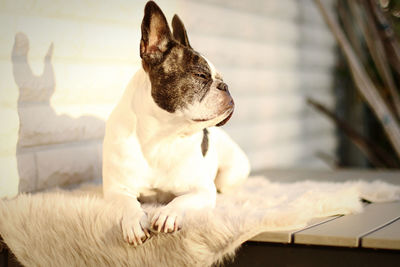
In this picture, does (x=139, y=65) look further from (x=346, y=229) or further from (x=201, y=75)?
(x=346, y=229)

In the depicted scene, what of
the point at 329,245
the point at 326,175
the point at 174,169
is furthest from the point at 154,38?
the point at 326,175

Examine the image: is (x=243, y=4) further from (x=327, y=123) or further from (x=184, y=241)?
(x=184, y=241)

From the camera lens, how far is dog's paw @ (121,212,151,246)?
1407 mm

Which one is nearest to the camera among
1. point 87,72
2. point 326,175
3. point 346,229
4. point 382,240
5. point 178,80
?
point 382,240

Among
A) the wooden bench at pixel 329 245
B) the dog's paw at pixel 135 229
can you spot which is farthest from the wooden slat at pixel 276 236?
the dog's paw at pixel 135 229

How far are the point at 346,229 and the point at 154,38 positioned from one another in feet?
2.51

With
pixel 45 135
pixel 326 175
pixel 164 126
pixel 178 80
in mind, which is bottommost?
pixel 326 175

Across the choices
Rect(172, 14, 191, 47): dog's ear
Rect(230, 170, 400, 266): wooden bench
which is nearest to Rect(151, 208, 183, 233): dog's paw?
Rect(230, 170, 400, 266): wooden bench

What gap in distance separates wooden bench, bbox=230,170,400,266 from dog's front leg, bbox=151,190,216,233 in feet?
0.62

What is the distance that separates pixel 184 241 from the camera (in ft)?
4.63

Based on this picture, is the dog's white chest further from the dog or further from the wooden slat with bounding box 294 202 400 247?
the wooden slat with bounding box 294 202 400 247

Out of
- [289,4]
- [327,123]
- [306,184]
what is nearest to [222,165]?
[306,184]

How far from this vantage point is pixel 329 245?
1385 millimetres

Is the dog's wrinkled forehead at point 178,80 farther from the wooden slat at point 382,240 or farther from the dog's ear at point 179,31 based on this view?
the wooden slat at point 382,240
